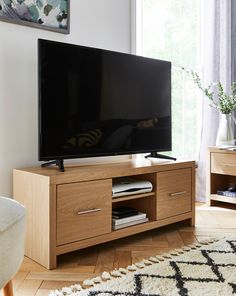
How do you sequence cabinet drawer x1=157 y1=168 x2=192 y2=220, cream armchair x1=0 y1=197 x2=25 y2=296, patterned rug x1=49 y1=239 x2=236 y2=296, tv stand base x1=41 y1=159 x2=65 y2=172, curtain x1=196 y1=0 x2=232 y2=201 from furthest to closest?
curtain x1=196 y1=0 x2=232 y2=201 → cabinet drawer x1=157 y1=168 x2=192 y2=220 → tv stand base x1=41 y1=159 x2=65 y2=172 → patterned rug x1=49 y1=239 x2=236 y2=296 → cream armchair x1=0 y1=197 x2=25 y2=296

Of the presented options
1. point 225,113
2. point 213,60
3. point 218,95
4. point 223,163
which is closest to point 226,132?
point 225,113

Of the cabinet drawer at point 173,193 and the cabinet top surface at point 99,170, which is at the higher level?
the cabinet top surface at point 99,170

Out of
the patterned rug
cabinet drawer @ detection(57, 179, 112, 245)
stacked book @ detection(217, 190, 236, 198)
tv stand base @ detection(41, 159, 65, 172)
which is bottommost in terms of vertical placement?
the patterned rug

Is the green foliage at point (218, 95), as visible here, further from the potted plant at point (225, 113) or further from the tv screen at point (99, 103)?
the tv screen at point (99, 103)

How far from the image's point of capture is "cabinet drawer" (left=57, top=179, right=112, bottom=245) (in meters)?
1.86

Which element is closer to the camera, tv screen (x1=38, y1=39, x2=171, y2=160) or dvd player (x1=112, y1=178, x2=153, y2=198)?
tv screen (x1=38, y1=39, x2=171, y2=160)

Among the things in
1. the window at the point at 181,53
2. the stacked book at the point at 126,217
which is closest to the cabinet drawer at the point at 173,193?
the stacked book at the point at 126,217

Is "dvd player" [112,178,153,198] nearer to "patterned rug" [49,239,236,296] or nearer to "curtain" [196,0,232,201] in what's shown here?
"patterned rug" [49,239,236,296]

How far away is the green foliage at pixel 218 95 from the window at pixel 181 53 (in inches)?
4.5

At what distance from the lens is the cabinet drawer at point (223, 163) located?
10.00 feet

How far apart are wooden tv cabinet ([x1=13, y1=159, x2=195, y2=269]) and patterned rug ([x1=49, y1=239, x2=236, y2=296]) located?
0.29m

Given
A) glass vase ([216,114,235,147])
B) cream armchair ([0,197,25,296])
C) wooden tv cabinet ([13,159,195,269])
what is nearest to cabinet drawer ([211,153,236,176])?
glass vase ([216,114,235,147])

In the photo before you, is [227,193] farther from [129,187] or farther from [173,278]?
[173,278]

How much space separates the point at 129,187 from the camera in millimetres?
2211
